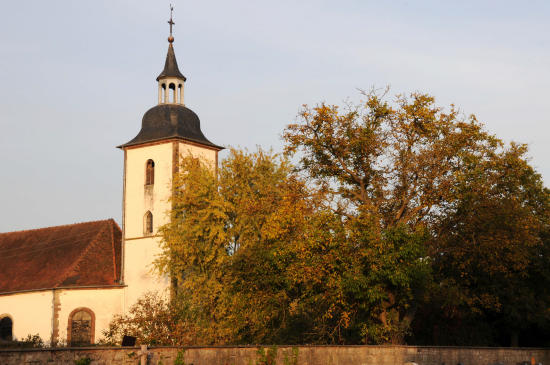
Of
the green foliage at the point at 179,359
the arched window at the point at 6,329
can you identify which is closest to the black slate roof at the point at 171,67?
the arched window at the point at 6,329

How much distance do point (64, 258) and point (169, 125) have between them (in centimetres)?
948

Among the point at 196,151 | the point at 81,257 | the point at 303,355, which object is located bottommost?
the point at 303,355

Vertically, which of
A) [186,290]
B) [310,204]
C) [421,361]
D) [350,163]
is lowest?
[421,361]

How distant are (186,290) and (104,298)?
7371 mm

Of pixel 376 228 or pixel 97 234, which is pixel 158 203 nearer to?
pixel 97 234

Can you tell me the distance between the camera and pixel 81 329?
36.1m

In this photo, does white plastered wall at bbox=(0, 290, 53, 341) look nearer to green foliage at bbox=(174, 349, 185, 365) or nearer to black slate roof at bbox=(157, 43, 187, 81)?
black slate roof at bbox=(157, 43, 187, 81)

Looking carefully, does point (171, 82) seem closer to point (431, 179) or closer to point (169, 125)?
point (169, 125)

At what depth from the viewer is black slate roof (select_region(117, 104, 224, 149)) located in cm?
3872

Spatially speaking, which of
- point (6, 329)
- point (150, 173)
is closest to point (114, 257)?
point (150, 173)

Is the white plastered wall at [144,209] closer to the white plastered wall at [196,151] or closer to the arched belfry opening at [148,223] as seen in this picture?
the white plastered wall at [196,151]

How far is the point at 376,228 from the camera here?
22.3 metres

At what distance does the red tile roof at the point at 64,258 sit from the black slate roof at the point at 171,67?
30.1 feet

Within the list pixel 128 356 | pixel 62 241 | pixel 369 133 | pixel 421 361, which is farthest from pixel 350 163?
pixel 62 241
